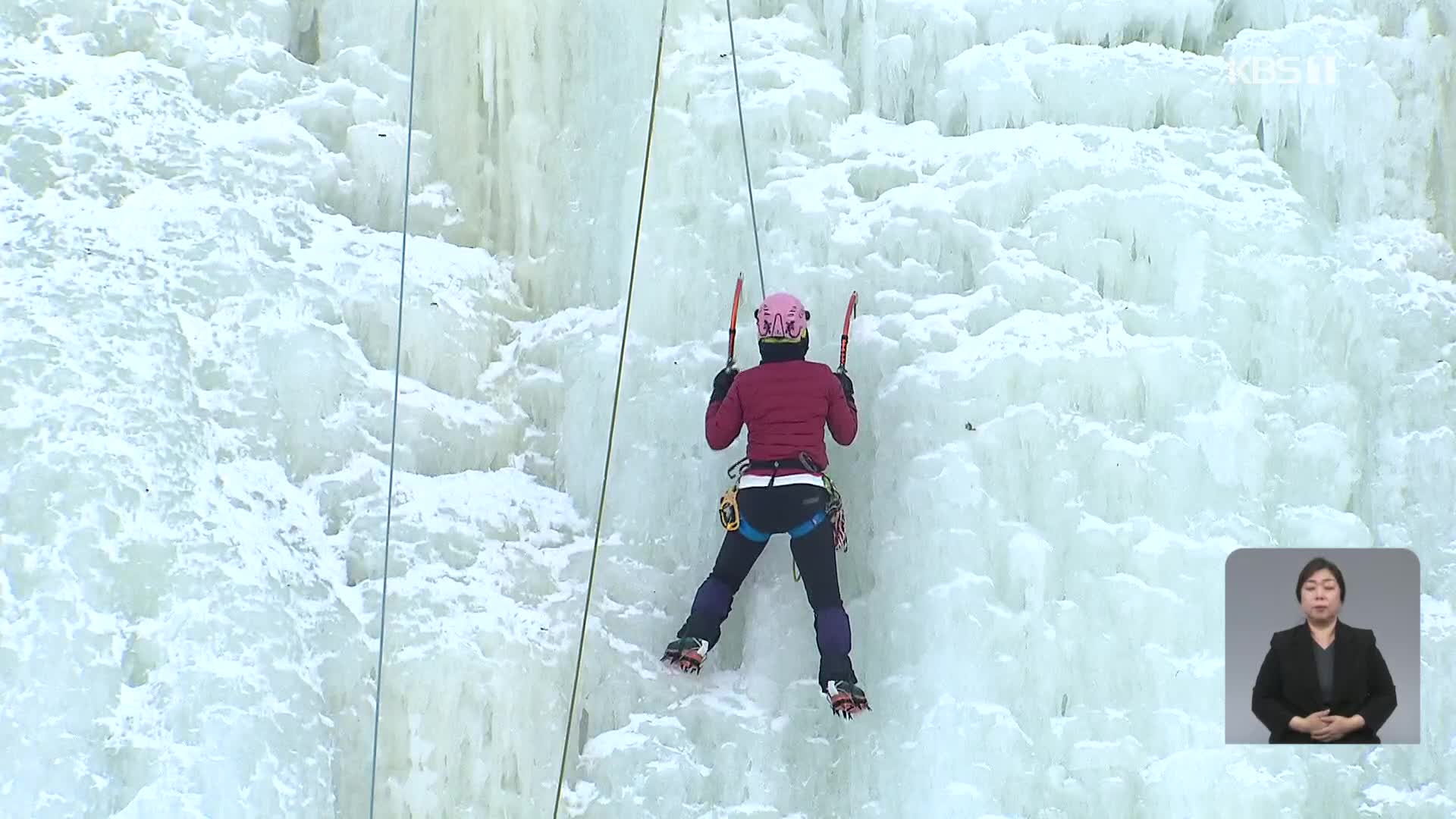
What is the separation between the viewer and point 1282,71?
371cm

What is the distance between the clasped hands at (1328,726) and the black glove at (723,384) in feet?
6.09

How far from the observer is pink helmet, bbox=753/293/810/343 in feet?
10.9

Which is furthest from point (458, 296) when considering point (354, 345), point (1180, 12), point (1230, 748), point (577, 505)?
point (1230, 748)

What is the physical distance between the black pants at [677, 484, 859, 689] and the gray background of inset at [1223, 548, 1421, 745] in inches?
45.1

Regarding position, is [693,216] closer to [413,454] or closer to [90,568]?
[413,454]

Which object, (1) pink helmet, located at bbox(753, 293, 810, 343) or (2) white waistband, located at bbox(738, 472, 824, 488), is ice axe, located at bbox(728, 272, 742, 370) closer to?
(1) pink helmet, located at bbox(753, 293, 810, 343)

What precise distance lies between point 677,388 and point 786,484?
61cm

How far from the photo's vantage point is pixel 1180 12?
3758mm

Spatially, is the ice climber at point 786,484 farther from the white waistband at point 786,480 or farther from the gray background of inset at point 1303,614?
the gray background of inset at point 1303,614

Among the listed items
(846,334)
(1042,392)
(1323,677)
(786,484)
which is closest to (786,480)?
(786,484)

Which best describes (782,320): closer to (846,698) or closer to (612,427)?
(612,427)

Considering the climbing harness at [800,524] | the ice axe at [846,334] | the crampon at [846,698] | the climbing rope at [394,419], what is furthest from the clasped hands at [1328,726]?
the climbing rope at [394,419]

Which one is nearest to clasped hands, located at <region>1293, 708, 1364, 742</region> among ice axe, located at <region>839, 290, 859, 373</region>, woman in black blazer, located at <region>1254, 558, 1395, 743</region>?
woman in black blazer, located at <region>1254, 558, 1395, 743</region>

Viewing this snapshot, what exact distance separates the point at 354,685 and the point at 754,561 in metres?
1.21
